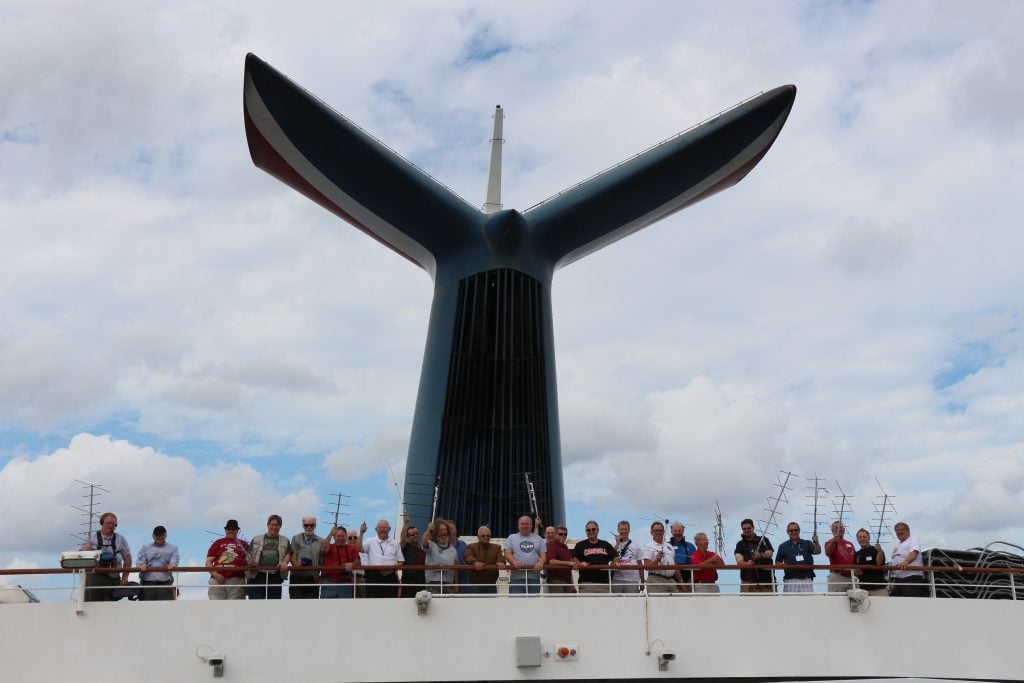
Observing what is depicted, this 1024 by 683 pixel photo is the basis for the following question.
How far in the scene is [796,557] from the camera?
13180mm

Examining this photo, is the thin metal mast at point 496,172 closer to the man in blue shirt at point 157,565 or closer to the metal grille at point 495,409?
the metal grille at point 495,409

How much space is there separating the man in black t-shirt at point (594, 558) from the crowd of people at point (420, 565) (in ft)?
0.04

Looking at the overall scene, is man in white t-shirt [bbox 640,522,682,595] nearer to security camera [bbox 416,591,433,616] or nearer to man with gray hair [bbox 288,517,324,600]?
security camera [bbox 416,591,433,616]

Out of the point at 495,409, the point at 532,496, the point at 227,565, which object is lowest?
the point at 227,565

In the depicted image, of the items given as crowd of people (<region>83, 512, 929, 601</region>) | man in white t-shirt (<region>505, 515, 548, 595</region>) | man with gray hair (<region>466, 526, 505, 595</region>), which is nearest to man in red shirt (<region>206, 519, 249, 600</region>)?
crowd of people (<region>83, 512, 929, 601</region>)

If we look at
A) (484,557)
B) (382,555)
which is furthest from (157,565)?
(484,557)

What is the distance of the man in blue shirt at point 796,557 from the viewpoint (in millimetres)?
13047

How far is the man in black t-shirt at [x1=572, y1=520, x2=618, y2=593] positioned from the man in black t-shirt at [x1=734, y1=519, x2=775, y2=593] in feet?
5.49

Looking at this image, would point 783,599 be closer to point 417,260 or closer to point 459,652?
point 459,652

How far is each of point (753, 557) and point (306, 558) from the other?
544 cm

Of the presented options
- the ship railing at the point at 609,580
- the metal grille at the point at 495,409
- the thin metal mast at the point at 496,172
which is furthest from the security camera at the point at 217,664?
the thin metal mast at the point at 496,172

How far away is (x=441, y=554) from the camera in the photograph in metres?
12.5

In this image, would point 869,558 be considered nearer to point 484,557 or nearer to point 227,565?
point 484,557

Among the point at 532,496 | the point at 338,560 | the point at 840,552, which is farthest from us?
the point at 532,496
